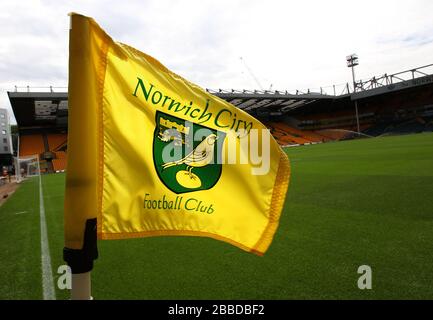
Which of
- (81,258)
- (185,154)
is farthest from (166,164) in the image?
(81,258)

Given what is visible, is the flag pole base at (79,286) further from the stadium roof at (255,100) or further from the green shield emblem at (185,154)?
the stadium roof at (255,100)

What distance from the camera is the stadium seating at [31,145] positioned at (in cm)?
3943

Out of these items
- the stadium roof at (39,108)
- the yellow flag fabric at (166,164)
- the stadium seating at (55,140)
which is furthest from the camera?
the stadium seating at (55,140)

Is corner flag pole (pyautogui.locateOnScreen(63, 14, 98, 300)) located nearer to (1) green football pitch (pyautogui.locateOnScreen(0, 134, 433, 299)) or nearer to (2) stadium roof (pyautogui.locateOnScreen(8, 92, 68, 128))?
(1) green football pitch (pyautogui.locateOnScreen(0, 134, 433, 299))

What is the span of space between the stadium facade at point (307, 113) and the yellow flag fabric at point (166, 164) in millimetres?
33146

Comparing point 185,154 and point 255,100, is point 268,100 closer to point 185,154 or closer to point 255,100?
point 255,100

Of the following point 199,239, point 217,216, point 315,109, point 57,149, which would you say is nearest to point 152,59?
point 217,216

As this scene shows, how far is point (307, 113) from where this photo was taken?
58344 millimetres

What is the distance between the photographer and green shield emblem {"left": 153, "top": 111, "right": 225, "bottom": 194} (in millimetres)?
2082

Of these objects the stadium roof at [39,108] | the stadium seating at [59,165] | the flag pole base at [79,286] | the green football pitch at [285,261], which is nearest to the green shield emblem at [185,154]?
the green football pitch at [285,261]

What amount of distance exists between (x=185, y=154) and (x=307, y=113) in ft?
192

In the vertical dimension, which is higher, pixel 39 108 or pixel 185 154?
pixel 39 108

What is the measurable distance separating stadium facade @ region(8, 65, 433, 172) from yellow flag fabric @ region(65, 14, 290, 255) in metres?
33.1
